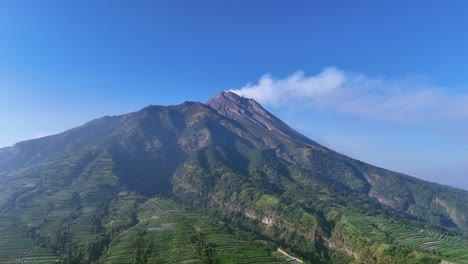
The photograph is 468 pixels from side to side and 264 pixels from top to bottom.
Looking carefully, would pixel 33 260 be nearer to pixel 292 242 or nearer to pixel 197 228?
pixel 197 228

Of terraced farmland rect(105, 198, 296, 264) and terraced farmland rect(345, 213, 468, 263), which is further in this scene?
terraced farmland rect(345, 213, 468, 263)

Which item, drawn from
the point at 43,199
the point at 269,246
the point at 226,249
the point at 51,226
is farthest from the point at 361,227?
the point at 43,199

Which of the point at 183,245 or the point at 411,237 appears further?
the point at 411,237

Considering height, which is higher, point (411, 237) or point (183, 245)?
point (411, 237)

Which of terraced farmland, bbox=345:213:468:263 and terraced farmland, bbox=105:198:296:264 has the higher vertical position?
terraced farmland, bbox=345:213:468:263
